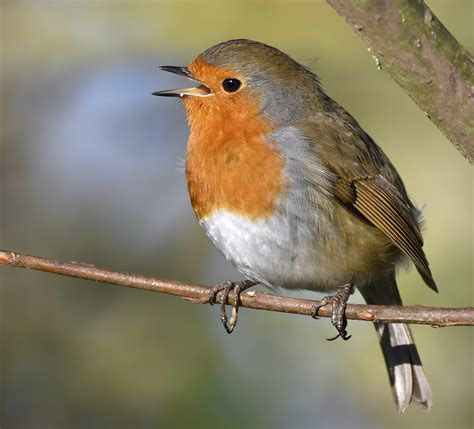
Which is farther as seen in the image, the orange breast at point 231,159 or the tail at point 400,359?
the tail at point 400,359

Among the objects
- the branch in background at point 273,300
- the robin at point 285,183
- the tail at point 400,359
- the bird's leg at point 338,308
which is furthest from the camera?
the tail at point 400,359

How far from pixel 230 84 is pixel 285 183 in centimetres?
58

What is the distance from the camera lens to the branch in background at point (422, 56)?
2389mm

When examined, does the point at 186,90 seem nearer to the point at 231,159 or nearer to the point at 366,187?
the point at 231,159

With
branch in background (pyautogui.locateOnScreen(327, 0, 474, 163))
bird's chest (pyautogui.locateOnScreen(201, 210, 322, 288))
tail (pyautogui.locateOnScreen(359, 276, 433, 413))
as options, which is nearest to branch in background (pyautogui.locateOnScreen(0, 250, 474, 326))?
bird's chest (pyautogui.locateOnScreen(201, 210, 322, 288))

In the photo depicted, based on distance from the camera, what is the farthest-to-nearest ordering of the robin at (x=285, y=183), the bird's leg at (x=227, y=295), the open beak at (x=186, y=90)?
1. the open beak at (x=186, y=90)
2. the robin at (x=285, y=183)
3. the bird's leg at (x=227, y=295)

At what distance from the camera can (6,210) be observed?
574 cm

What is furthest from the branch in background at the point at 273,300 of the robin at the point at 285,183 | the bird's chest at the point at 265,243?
the bird's chest at the point at 265,243

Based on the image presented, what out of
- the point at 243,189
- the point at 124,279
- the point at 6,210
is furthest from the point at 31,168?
the point at 124,279

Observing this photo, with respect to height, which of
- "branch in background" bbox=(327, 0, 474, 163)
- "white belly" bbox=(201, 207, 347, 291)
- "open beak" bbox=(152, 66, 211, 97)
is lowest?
"white belly" bbox=(201, 207, 347, 291)

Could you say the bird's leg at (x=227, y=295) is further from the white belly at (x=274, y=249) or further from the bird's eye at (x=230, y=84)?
the bird's eye at (x=230, y=84)

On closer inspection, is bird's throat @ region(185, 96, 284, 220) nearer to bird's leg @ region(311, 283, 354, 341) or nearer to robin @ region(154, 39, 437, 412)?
robin @ region(154, 39, 437, 412)

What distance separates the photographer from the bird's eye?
396 centimetres

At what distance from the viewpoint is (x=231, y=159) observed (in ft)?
12.3
